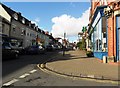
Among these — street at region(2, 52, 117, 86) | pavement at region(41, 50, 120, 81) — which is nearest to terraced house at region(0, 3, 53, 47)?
pavement at region(41, 50, 120, 81)

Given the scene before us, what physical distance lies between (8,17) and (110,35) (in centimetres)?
3166

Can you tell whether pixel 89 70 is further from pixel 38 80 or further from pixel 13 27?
pixel 13 27

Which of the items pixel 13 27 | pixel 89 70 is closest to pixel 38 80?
pixel 89 70

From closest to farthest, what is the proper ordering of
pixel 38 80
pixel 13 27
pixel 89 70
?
1. pixel 38 80
2. pixel 89 70
3. pixel 13 27

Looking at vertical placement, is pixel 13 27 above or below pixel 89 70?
above

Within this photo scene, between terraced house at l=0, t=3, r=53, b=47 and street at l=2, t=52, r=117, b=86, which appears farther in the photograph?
terraced house at l=0, t=3, r=53, b=47

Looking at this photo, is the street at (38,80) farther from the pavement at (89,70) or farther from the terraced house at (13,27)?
the terraced house at (13,27)

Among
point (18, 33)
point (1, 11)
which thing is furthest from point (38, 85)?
point (18, 33)

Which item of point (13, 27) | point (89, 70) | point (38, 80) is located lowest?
point (38, 80)

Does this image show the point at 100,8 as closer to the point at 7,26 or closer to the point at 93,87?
the point at 93,87

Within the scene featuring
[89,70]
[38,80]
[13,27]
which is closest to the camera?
[38,80]

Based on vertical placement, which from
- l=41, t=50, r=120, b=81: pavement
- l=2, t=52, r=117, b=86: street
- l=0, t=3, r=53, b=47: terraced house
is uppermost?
l=0, t=3, r=53, b=47: terraced house

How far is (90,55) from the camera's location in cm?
2714

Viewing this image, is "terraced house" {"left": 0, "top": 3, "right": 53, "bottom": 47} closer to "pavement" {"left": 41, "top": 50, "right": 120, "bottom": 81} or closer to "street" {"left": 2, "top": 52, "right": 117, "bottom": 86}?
"pavement" {"left": 41, "top": 50, "right": 120, "bottom": 81}
